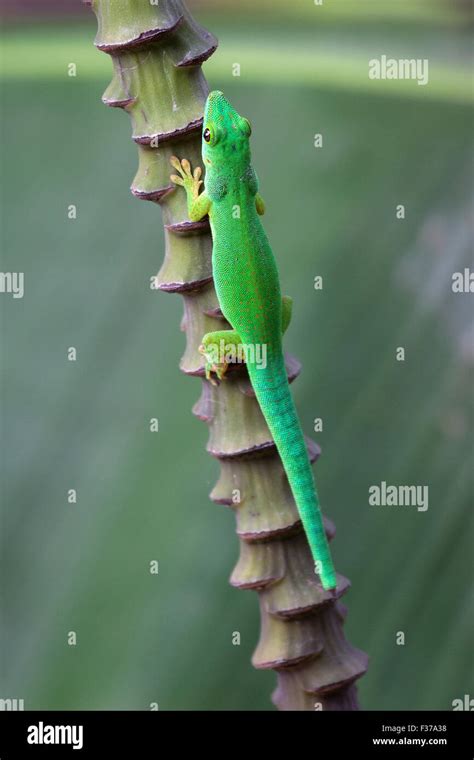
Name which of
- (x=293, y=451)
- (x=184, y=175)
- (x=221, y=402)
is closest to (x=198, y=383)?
(x=293, y=451)

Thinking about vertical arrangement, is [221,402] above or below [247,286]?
below

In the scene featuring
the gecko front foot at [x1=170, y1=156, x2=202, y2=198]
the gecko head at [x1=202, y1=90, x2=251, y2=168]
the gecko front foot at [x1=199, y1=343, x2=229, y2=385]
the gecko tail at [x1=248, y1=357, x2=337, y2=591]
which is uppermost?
the gecko head at [x1=202, y1=90, x2=251, y2=168]

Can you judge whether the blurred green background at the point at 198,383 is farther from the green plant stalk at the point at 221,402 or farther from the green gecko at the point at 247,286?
the green plant stalk at the point at 221,402

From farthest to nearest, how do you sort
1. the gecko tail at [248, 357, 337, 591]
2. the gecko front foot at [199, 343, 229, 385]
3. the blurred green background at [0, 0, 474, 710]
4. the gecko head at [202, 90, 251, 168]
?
the blurred green background at [0, 0, 474, 710]
the gecko head at [202, 90, 251, 168]
the gecko tail at [248, 357, 337, 591]
the gecko front foot at [199, 343, 229, 385]

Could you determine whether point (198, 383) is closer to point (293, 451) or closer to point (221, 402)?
point (293, 451)

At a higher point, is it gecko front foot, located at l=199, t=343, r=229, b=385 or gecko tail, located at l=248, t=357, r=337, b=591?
gecko front foot, located at l=199, t=343, r=229, b=385

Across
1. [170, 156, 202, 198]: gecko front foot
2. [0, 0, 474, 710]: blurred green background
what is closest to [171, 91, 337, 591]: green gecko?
[170, 156, 202, 198]: gecko front foot

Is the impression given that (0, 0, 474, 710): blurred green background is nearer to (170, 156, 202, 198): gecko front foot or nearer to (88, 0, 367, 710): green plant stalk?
(88, 0, 367, 710): green plant stalk

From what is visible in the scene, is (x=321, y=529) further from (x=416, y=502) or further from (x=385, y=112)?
(x=385, y=112)

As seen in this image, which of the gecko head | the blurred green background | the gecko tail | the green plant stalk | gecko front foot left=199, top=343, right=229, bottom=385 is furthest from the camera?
the blurred green background
